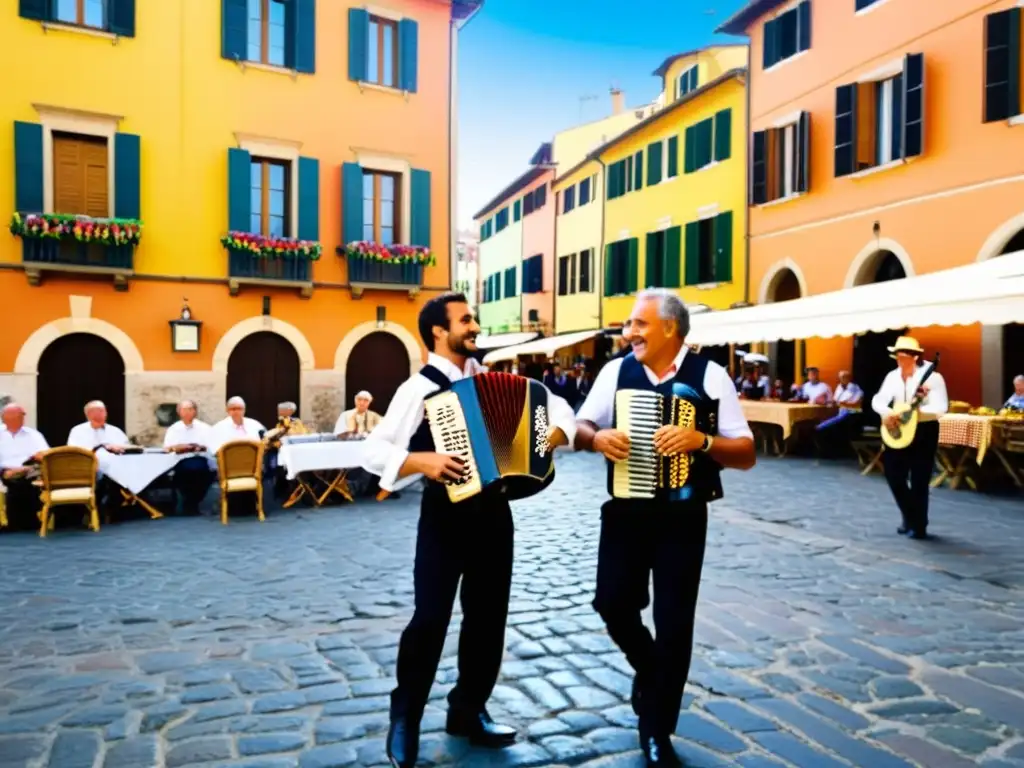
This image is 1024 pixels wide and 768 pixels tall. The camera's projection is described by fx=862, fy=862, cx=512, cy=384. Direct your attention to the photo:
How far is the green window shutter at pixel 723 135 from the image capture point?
73.6 feet

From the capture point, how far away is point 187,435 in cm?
1035

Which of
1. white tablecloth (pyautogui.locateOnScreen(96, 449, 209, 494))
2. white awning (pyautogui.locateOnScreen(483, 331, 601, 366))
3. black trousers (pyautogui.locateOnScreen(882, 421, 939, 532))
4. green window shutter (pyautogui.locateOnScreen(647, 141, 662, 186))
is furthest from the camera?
green window shutter (pyautogui.locateOnScreen(647, 141, 662, 186))

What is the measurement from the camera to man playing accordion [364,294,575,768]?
326cm

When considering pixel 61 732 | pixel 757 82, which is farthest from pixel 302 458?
pixel 757 82

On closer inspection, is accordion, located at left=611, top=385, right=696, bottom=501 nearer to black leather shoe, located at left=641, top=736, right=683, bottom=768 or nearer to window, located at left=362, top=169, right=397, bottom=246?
black leather shoe, located at left=641, top=736, right=683, bottom=768

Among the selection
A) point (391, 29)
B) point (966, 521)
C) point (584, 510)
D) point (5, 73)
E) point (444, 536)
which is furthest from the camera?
point (391, 29)

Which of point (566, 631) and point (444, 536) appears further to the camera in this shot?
point (566, 631)

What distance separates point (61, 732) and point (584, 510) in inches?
275

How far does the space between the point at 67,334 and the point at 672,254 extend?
16.1m

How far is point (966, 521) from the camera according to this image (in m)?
8.99

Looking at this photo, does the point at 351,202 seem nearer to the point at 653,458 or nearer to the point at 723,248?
the point at 723,248

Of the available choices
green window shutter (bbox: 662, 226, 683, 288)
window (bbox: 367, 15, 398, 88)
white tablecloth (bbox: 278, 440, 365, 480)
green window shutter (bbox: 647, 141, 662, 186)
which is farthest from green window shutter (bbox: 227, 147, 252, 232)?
green window shutter (bbox: 647, 141, 662, 186)

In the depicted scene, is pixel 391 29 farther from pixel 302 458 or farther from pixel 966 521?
pixel 966 521

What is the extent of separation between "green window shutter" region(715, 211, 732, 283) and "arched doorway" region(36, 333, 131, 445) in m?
14.6
